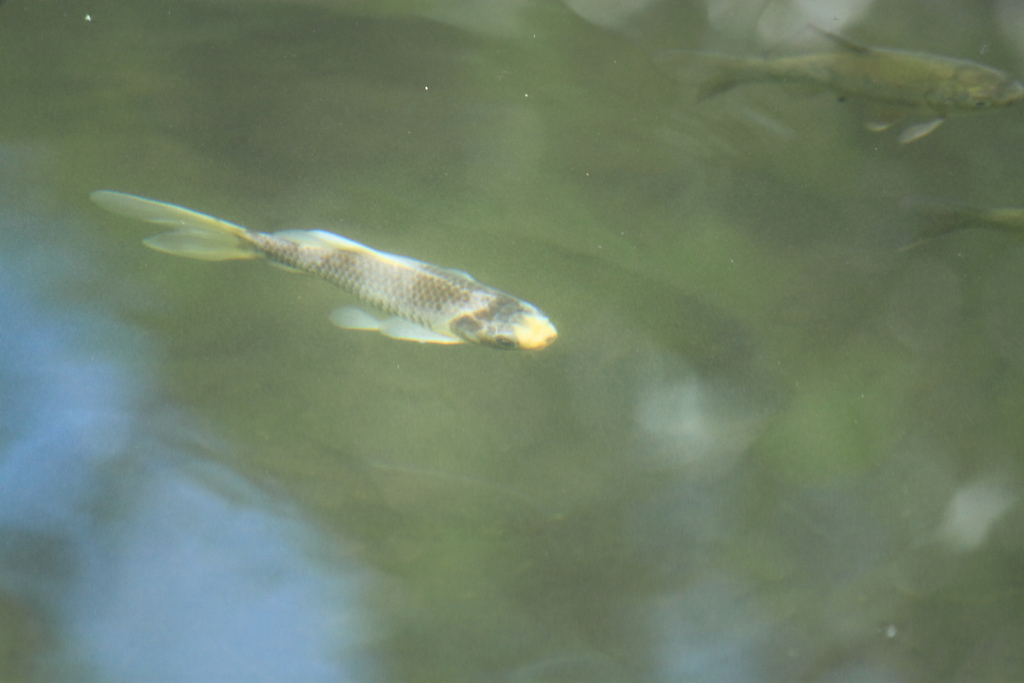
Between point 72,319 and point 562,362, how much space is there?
7.17ft

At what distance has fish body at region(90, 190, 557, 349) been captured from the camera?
107 inches

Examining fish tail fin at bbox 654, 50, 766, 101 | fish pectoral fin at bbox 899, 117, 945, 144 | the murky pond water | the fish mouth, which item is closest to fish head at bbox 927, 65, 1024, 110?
fish pectoral fin at bbox 899, 117, 945, 144

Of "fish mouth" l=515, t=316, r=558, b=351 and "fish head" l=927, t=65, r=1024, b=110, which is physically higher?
"fish head" l=927, t=65, r=1024, b=110

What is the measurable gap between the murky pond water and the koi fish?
0.85ft

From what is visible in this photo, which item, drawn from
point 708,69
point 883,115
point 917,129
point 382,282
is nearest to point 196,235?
point 382,282

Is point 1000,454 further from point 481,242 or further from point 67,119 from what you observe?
point 67,119

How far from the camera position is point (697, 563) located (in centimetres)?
268

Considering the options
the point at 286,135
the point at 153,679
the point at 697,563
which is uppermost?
the point at 286,135

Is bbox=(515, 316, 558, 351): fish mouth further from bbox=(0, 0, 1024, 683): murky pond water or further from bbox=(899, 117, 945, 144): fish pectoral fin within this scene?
bbox=(899, 117, 945, 144): fish pectoral fin

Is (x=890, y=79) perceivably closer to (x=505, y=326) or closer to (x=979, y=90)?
(x=979, y=90)

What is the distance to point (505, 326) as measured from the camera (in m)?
2.68

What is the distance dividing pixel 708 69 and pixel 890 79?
3.06 ft

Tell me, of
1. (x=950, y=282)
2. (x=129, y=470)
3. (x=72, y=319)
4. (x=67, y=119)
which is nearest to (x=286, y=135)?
(x=67, y=119)

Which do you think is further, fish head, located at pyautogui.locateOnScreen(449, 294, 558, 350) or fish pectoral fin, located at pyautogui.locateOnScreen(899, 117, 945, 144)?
fish pectoral fin, located at pyautogui.locateOnScreen(899, 117, 945, 144)
